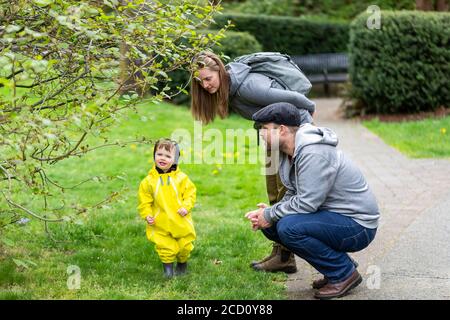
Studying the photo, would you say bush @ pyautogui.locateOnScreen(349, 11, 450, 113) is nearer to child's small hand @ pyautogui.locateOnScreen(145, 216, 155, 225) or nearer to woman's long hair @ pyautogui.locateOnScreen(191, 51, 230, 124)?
woman's long hair @ pyautogui.locateOnScreen(191, 51, 230, 124)

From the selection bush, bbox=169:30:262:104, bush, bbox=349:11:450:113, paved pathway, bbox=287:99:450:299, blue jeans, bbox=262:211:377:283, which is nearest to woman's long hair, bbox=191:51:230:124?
blue jeans, bbox=262:211:377:283

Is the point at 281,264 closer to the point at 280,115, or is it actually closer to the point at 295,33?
the point at 280,115

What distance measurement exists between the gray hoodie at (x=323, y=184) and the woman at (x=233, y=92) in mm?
444

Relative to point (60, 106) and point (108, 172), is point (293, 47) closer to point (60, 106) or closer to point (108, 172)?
point (108, 172)

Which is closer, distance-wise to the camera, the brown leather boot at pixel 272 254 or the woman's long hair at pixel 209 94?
the woman's long hair at pixel 209 94

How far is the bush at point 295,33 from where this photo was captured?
1886 cm

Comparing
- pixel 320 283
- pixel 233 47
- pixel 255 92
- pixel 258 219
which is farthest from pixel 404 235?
pixel 233 47

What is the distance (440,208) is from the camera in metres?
7.07

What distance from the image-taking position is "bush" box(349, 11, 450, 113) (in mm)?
12781

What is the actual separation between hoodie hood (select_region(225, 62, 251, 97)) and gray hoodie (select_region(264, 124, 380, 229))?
69 cm

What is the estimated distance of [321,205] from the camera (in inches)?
185

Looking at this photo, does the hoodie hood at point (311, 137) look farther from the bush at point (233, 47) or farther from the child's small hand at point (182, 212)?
the bush at point (233, 47)

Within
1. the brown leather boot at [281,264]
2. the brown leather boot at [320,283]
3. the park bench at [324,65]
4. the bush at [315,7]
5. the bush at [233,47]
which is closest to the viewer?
the brown leather boot at [320,283]

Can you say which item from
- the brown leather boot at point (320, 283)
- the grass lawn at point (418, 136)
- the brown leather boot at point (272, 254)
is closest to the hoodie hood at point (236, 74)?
the brown leather boot at point (272, 254)
